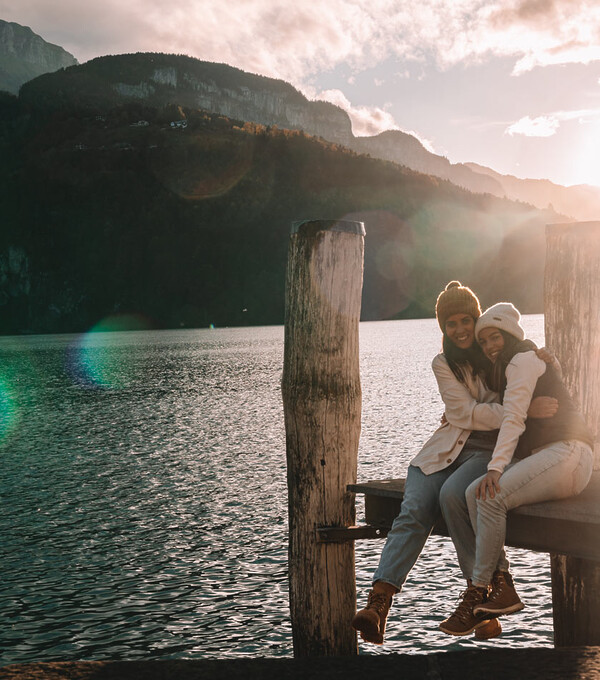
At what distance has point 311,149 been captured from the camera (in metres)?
191

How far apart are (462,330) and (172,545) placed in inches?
306

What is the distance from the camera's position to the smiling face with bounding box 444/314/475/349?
16.6 ft

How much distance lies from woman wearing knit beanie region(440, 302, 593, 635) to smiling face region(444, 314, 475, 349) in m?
0.43

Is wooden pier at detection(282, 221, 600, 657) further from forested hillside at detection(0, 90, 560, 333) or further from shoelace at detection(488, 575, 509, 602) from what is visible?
forested hillside at detection(0, 90, 560, 333)

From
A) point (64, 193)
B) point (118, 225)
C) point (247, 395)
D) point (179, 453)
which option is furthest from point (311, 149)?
point (179, 453)

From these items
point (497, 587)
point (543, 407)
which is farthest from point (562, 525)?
point (543, 407)

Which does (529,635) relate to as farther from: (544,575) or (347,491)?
(347,491)

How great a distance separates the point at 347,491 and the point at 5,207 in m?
206

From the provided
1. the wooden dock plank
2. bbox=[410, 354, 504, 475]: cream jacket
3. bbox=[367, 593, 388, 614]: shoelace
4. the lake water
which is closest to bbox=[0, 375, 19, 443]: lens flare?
the lake water

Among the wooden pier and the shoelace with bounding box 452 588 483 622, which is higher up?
the wooden pier

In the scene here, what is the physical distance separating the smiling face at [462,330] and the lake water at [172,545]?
3.97 meters

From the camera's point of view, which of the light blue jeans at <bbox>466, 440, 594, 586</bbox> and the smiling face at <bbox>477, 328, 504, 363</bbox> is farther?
the smiling face at <bbox>477, 328, 504, 363</bbox>

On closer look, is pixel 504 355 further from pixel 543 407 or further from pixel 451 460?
pixel 451 460

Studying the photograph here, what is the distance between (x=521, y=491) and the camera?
4316 mm
